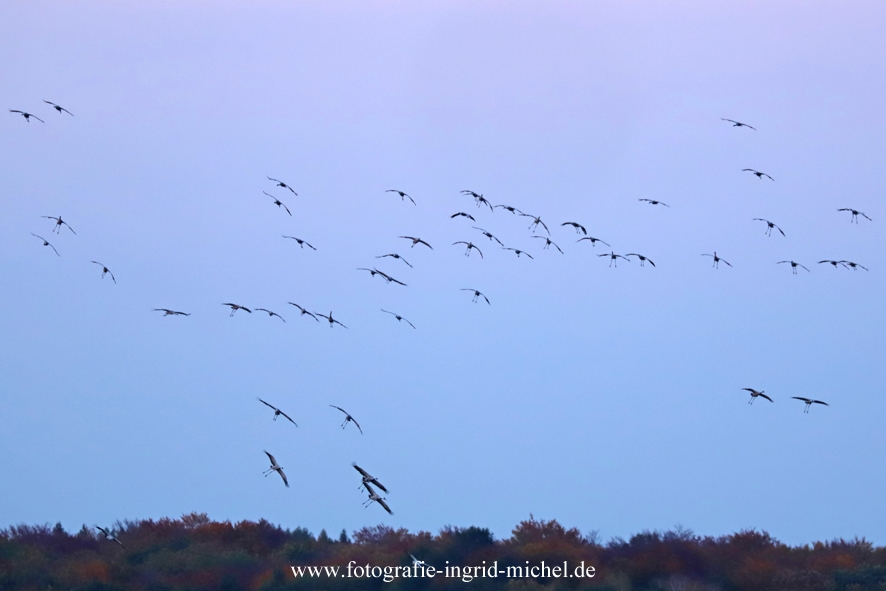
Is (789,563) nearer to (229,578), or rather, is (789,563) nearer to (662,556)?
(662,556)

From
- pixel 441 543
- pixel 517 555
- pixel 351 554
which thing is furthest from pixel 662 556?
pixel 351 554

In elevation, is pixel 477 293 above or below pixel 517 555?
above

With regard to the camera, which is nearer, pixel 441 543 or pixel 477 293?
pixel 477 293

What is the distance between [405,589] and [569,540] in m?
9.23

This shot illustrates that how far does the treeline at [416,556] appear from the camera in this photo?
1517 inches

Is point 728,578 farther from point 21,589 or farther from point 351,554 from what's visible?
point 21,589

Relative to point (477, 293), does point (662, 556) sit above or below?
below

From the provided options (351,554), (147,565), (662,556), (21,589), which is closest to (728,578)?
(662,556)

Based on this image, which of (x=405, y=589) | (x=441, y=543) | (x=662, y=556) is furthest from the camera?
(x=441, y=543)

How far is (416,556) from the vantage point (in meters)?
41.5

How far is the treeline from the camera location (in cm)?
3853

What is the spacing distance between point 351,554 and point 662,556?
11.4m

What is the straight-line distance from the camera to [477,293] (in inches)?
1561

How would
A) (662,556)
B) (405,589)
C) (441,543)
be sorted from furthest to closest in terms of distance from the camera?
(441,543) → (662,556) → (405,589)
